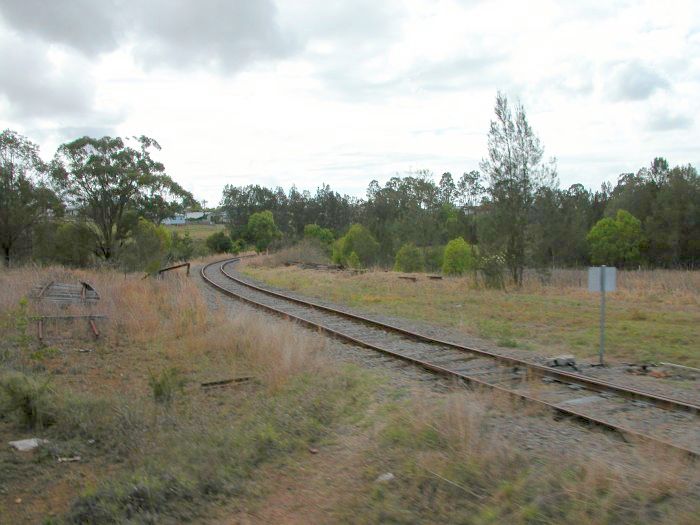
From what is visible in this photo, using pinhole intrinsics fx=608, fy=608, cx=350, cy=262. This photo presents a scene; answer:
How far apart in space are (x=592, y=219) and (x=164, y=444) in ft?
278

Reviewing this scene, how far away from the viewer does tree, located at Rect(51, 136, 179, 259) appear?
4376 centimetres

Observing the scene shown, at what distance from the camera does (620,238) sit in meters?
64.6

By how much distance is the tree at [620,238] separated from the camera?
6438 cm

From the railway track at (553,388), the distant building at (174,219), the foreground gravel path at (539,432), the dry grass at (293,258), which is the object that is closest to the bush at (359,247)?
the dry grass at (293,258)

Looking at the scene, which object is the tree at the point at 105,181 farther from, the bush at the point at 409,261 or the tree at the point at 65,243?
the bush at the point at 409,261

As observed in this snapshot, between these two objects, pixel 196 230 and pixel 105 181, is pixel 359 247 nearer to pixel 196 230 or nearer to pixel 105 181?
pixel 105 181

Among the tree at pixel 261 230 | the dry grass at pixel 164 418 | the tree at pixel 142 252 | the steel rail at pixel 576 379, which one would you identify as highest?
the tree at pixel 261 230

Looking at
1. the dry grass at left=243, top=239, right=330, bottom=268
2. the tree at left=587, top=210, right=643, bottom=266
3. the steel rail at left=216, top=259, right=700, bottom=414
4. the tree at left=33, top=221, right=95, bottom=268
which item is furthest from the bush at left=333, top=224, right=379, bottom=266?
the steel rail at left=216, top=259, right=700, bottom=414

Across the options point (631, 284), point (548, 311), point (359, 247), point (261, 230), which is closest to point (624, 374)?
point (548, 311)

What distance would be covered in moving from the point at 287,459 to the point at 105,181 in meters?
43.2

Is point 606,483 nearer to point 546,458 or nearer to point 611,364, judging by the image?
point 546,458

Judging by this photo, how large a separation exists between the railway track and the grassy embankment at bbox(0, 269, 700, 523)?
0.61m

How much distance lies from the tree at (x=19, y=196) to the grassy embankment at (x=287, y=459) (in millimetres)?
35709

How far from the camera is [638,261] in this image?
65.2m
